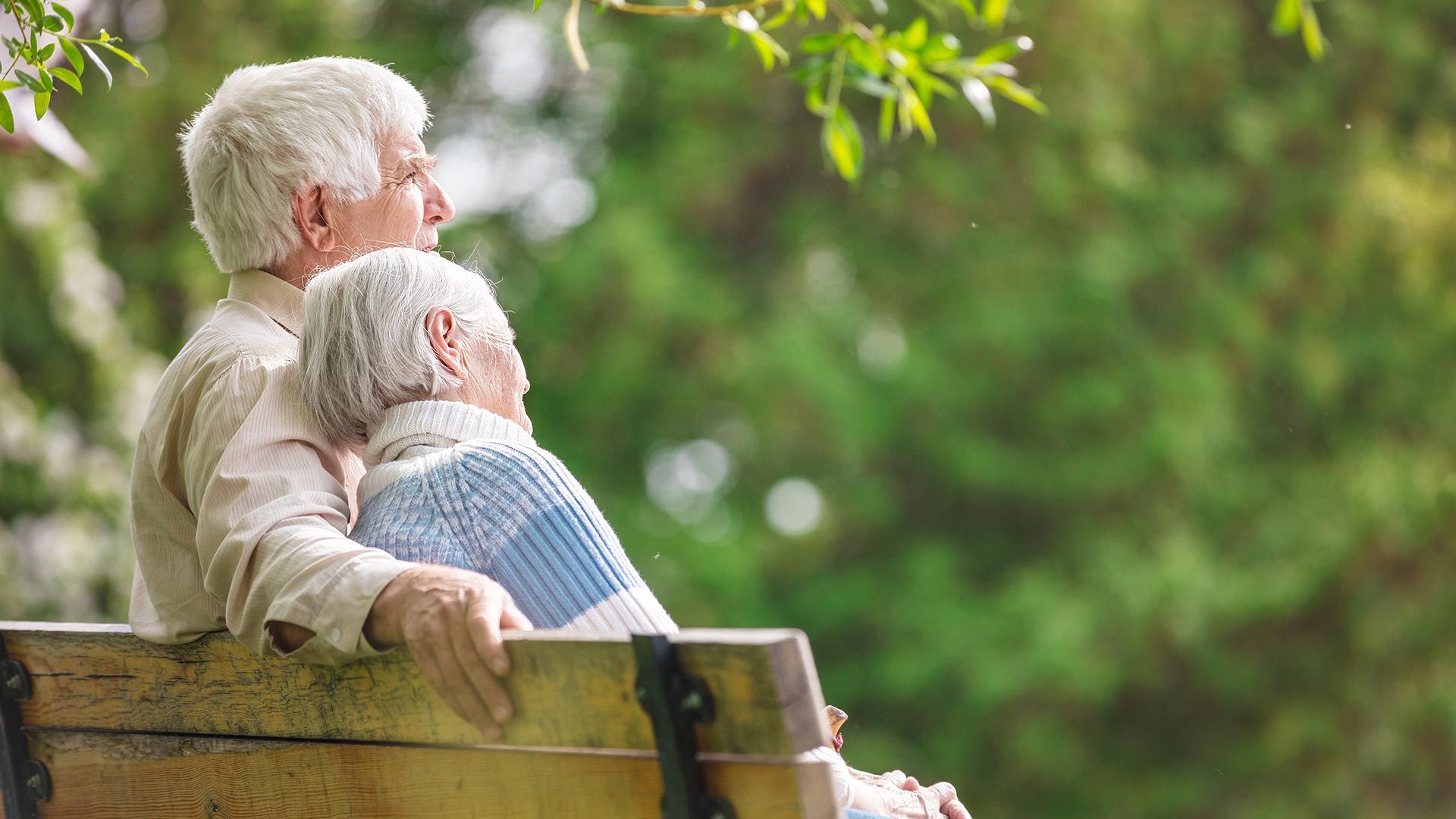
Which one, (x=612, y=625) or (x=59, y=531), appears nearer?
(x=612, y=625)

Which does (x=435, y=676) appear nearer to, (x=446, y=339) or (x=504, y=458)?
(x=504, y=458)

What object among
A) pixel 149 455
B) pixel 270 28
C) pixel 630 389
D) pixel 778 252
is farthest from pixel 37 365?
pixel 149 455

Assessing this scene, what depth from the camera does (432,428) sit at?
5.98 feet

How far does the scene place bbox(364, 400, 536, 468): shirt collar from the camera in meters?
1.82

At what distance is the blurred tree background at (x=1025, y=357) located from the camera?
8758mm

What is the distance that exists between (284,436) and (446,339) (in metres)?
0.21

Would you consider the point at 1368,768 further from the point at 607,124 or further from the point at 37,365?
the point at 37,365

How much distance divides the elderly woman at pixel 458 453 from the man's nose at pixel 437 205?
1.38 feet

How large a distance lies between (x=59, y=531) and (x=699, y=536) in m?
3.50

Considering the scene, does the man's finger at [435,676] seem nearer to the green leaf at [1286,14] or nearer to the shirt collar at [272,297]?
the shirt collar at [272,297]

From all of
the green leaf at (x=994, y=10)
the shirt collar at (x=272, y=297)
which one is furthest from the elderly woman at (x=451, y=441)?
the green leaf at (x=994, y=10)

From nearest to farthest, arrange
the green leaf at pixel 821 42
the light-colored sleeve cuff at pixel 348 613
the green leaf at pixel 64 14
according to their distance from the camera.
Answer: the light-colored sleeve cuff at pixel 348 613 → the green leaf at pixel 64 14 → the green leaf at pixel 821 42

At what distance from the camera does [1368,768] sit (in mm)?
9656

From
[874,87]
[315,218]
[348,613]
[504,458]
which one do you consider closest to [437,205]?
[315,218]
